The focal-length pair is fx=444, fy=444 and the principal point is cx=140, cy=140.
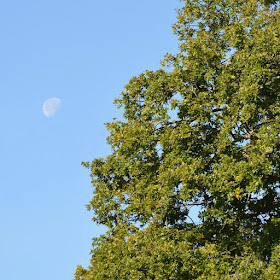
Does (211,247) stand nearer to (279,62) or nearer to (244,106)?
(244,106)

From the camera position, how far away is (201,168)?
1841 cm

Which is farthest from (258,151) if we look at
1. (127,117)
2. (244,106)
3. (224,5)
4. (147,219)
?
(224,5)

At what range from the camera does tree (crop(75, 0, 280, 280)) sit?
17.2m

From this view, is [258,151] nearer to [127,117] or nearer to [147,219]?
[147,219]

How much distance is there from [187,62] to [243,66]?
8.77ft

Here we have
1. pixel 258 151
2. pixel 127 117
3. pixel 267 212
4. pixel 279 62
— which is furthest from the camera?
pixel 127 117

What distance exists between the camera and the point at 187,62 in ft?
67.4

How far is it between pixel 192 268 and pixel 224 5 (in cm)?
1393

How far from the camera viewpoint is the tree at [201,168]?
17188mm

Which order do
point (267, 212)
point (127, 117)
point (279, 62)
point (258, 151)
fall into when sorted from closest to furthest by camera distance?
1. point (258, 151)
2. point (279, 62)
3. point (267, 212)
4. point (127, 117)

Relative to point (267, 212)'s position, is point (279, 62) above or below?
above

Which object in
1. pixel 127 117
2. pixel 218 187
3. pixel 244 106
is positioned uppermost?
pixel 127 117

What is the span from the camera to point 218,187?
17.6 m

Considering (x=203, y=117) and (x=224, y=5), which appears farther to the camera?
(x=224, y=5)
